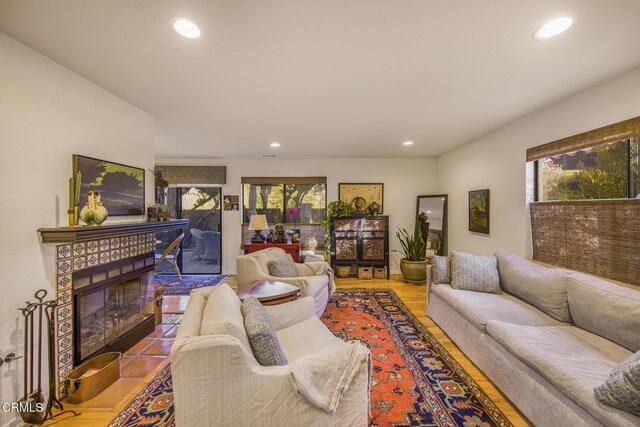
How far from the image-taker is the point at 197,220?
5.68 m

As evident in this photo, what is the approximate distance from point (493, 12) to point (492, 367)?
97.0 inches

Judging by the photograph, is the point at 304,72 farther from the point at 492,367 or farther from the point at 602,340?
the point at 602,340

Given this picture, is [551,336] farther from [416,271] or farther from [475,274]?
[416,271]

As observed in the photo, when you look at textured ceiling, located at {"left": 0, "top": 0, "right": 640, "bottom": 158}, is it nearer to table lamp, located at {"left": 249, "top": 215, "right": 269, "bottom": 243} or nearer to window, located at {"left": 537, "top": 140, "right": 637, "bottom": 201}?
window, located at {"left": 537, "top": 140, "right": 637, "bottom": 201}

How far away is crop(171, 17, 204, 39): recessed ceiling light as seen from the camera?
56.4 inches

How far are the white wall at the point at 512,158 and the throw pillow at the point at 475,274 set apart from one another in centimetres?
58

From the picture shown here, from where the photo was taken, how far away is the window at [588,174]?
2.12 meters

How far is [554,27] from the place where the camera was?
149cm

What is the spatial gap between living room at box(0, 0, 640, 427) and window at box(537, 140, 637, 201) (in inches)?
1.6

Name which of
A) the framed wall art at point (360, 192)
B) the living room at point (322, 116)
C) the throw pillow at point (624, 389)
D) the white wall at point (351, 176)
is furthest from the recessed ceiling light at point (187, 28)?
the framed wall art at point (360, 192)

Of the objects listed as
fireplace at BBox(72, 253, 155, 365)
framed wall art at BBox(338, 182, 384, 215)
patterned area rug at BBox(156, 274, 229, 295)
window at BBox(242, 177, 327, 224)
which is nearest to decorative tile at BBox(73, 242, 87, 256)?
fireplace at BBox(72, 253, 155, 365)

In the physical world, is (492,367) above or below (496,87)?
below

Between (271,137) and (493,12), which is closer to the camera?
(493,12)

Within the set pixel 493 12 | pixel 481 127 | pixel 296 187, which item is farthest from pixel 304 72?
pixel 296 187
